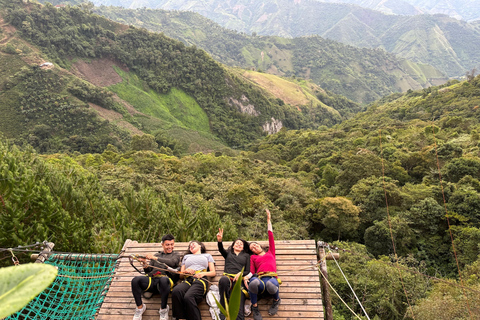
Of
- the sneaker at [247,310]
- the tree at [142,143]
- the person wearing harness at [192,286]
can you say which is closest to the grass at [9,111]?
the tree at [142,143]

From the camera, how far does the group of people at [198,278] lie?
4867 millimetres

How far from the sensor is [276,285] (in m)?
4.95

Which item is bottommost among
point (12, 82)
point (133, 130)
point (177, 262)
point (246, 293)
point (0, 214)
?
point (133, 130)

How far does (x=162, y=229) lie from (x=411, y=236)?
572 inches

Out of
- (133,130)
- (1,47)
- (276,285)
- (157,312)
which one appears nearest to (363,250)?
(276,285)

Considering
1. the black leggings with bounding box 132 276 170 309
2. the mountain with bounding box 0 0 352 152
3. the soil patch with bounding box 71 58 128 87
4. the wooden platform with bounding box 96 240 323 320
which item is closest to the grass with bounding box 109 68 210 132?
the mountain with bounding box 0 0 352 152

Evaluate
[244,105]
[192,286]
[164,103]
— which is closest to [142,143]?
[164,103]

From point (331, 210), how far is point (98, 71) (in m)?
76.8

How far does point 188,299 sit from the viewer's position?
4781 mm

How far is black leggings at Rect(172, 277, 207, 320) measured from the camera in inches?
189

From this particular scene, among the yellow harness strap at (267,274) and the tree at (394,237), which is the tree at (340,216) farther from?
the yellow harness strap at (267,274)

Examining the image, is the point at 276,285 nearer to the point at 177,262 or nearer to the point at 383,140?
the point at 177,262

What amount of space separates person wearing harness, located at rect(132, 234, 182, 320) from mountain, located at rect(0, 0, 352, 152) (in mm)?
53870

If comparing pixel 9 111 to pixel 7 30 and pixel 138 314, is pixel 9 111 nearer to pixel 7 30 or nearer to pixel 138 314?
pixel 7 30
